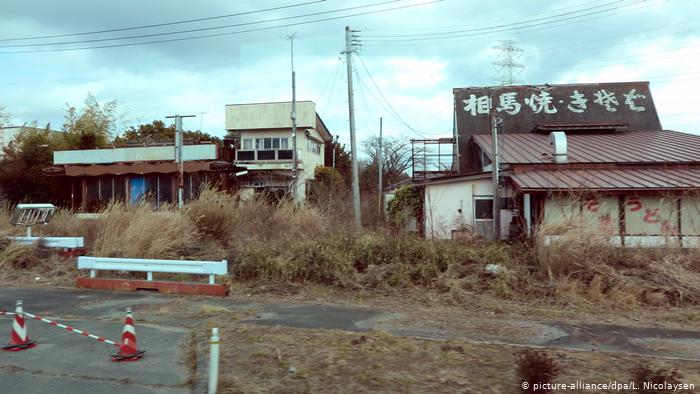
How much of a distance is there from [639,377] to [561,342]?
4.63ft

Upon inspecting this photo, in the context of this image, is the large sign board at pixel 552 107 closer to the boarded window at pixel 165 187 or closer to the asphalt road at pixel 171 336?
the boarded window at pixel 165 187

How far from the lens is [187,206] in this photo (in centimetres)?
1381

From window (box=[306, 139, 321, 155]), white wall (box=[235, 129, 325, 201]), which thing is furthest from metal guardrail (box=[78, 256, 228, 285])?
window (box=[306, 139, 321, 155])

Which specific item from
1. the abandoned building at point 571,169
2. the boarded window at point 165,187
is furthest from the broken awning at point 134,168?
the abandoned building at point 571,169

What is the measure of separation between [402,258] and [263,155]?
27.1m

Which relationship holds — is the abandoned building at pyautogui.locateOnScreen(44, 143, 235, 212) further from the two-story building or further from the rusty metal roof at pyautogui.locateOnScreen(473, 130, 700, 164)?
the rusty metal roof at pyautogui.locateOnScreen(473, 130, 700, 164)

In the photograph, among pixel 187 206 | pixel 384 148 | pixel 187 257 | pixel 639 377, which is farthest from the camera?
pixel 384 148

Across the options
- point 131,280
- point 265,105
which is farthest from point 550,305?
point 265,105

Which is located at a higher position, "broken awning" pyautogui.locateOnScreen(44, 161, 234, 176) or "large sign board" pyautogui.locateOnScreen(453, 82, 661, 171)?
"large sign board" pyautogui.locateOnScreen(453, 82, 661, 171)

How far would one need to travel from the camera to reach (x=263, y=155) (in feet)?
118

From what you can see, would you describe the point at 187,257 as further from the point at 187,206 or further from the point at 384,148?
the point at 384,148

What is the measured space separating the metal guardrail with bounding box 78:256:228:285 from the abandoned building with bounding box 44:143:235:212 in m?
18.9

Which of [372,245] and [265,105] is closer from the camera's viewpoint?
[372,245]

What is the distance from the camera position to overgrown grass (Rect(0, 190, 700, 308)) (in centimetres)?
877
